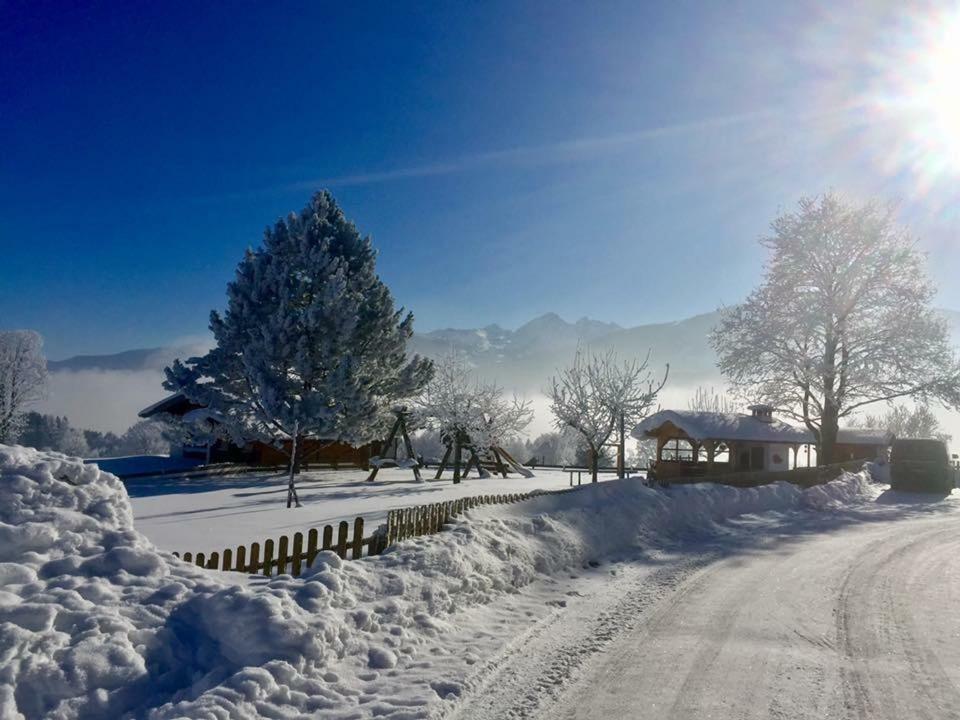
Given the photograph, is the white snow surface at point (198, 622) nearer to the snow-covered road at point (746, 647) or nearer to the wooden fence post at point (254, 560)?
the snow-covered road at point (746, 647)

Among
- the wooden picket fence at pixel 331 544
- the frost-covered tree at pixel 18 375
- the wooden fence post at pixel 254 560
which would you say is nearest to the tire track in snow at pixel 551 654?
the wooden picket fence at pixel 331 544

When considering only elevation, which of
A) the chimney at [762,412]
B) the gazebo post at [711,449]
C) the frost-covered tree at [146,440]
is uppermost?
the chimney at [762,412]

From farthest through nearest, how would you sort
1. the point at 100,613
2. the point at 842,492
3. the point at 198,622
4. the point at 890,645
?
the point at 842,492 → the point at 890,645 → the point at 198,622 → the point at 100,613

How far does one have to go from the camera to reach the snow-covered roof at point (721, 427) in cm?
3034

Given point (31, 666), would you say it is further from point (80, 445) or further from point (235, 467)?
point (80, 445)

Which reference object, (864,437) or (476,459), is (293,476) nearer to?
(476,459)

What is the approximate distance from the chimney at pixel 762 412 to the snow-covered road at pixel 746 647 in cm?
2426

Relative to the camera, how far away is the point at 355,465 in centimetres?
3722

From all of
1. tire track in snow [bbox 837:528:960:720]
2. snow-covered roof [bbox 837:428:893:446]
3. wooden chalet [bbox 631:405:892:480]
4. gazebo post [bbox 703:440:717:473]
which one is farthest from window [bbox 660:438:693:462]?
tire track in snow [bbox 837:528:960:720]

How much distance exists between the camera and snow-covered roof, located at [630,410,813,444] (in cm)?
3034

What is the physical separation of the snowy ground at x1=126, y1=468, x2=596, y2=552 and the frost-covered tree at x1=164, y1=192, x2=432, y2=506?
6.13 ft

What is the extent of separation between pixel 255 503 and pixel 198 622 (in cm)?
1421

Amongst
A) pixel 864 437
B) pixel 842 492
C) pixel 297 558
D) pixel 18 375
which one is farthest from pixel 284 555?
pixel 864 437

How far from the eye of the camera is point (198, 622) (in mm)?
5594
